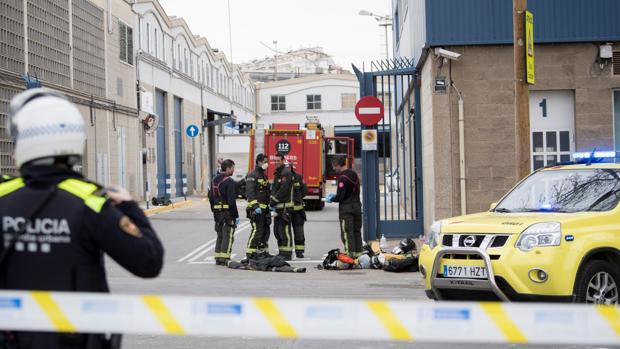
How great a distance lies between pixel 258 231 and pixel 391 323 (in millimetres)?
12196

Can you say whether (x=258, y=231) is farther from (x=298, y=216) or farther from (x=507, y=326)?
(x=507, y=326)

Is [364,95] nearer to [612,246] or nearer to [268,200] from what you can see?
[268,200]

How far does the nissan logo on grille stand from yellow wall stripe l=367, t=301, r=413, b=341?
16.7ft

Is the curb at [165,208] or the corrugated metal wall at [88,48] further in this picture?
the curb at [165,208]

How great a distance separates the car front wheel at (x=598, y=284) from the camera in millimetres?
7930

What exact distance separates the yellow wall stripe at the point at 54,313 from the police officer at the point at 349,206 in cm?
1182

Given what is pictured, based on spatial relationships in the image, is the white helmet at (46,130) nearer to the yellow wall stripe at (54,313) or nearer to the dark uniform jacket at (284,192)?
the yellow wall stripe at (54,313)

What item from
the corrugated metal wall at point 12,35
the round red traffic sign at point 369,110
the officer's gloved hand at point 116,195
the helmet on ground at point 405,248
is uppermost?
the corrugated metal wall at point 12,35

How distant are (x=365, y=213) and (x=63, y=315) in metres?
15.1

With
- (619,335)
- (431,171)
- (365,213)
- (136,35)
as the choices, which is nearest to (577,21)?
(431,171)

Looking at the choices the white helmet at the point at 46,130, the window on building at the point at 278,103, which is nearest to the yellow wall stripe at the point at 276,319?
the white helmet at the point at 46,130

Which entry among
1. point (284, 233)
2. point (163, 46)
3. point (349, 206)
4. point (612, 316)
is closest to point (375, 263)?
point (349, 206)

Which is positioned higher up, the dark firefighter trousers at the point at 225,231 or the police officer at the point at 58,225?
the police officer at the point at 58,225

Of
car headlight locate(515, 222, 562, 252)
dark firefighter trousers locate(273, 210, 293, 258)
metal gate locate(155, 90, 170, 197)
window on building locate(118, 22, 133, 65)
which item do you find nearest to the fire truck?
window on building locate(118, 22, 133, 65)
